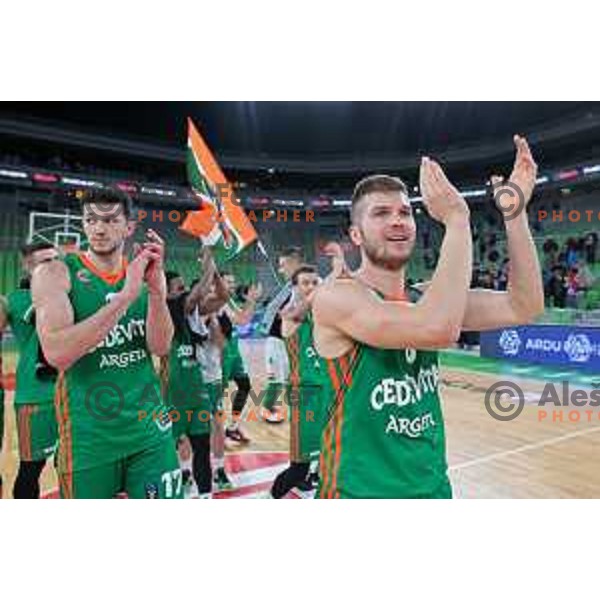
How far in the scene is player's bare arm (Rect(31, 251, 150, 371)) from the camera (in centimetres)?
208

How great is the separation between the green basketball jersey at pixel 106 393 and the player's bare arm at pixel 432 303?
1.08m

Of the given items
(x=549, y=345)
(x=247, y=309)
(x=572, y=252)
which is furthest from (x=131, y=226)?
(x=549, y=345)

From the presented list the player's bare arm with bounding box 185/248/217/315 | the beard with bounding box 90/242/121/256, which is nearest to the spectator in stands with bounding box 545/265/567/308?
the player's bare arm with bounding box 185/248/217/315

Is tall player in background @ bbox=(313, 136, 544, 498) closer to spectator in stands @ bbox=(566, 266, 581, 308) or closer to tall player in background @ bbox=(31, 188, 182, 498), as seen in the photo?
tall player in background @ bbox=(31, 188, 182, 498)

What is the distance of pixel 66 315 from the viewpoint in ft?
7.27

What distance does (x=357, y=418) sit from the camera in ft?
5.82

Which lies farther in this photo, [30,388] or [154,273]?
[30,388]

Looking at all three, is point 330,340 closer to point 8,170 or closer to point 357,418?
point 357,418

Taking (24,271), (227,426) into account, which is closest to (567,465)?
(227,426)

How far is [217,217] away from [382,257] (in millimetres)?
1767

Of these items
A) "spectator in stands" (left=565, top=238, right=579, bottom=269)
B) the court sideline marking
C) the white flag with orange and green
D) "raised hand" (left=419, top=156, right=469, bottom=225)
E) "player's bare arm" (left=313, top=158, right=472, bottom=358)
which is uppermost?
the white flag with orange and green

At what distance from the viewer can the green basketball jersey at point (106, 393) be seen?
2.27 metres

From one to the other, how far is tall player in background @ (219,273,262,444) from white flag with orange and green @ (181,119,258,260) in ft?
0.75

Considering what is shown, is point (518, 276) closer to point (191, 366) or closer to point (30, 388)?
point (191, 366)
